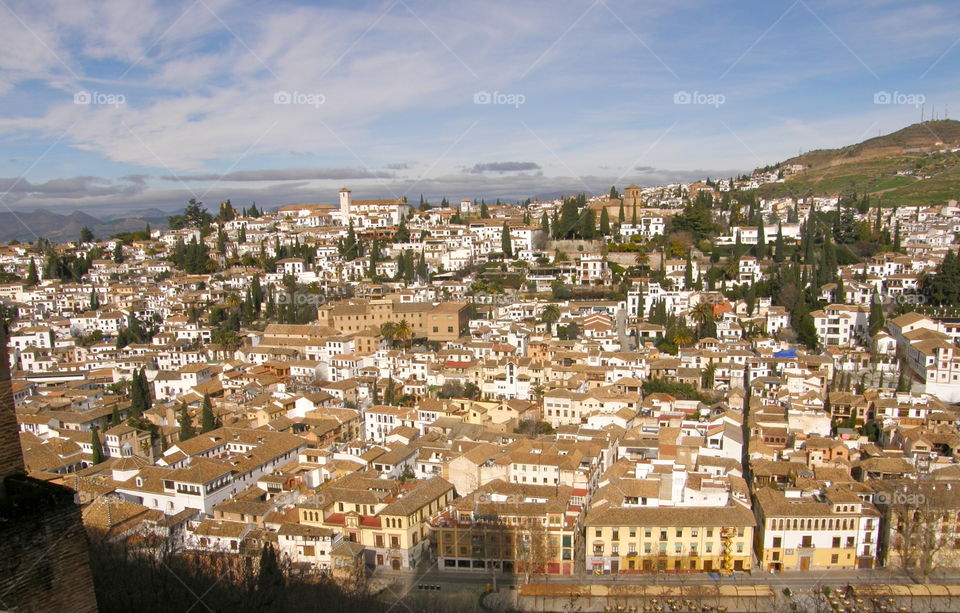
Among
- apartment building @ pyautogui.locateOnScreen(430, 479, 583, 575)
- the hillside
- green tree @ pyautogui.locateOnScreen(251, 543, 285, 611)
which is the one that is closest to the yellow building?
apartment building @ pyautogui.locateOnScreen(430, 479, 583, 575)

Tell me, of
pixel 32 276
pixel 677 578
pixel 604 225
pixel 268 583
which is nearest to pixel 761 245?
pixel 604 225

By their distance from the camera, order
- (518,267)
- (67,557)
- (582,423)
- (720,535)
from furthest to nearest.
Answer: (518,267) → (582,423) → (720,535) → (67,557)

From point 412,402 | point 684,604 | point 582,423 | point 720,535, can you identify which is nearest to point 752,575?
point 720,535

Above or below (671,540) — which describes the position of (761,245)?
above

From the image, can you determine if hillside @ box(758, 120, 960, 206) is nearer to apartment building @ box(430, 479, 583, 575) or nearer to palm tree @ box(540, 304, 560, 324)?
palm tree @ box(540, 304, 560, 324)

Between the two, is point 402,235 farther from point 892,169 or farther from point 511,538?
point 892,169

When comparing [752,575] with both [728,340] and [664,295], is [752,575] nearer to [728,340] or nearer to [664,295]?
[728,340]
